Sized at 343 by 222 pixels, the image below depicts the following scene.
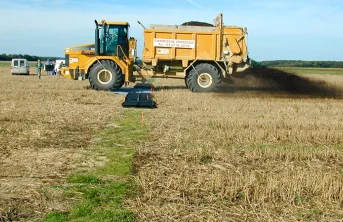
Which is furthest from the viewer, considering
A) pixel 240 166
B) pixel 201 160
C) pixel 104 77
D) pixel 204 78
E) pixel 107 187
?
pixel 204 78

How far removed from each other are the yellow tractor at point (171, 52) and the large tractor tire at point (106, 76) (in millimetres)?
45

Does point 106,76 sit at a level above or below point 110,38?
below

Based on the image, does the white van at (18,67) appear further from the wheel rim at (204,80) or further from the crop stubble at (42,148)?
the crop stubble at (42,148)

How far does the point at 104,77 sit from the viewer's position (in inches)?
802

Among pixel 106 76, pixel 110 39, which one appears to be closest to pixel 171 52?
pixel 110 39

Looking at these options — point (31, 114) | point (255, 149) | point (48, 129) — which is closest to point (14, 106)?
point (31, 114)

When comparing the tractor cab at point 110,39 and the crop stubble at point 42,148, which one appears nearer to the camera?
the crop stubble at point 42,148

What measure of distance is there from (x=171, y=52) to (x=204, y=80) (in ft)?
6.42

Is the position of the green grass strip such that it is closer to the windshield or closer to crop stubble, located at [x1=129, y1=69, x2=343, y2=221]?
crop stubble, located at [x1=129, y1=69, x2=343, y2=221]

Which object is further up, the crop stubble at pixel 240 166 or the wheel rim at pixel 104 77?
the wheel rim at pixel 104 77

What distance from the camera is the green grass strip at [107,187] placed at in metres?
4.81

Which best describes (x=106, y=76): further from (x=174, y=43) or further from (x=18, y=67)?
(x=18, y=67)

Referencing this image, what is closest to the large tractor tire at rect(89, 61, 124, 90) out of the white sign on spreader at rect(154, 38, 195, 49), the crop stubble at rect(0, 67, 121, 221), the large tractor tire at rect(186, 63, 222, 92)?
the white sign on spreader at rect(154, 38, 195, 49)

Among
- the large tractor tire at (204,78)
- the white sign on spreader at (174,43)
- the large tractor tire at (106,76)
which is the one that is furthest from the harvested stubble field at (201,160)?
the white sign on spreader at (174,43)
